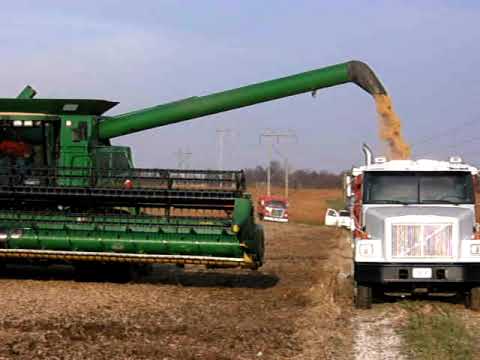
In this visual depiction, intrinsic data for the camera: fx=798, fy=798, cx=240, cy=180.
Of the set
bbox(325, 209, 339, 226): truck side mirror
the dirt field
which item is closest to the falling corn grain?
bbox(325, 209, 339, 226): truck side mirror

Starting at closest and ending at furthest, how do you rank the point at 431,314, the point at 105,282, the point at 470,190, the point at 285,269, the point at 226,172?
1. the point at 431,314
2. the point at 470,190
3. the point at 226,172
4. the point at 105,282
5. the point at 285,269

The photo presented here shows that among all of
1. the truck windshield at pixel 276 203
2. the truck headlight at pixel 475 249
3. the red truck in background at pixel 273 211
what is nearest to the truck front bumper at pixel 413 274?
the truck headlight at pixel 475 249

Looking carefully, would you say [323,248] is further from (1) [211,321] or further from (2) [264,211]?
(2) [264,211]

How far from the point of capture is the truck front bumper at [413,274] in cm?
1116

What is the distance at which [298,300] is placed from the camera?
12.7 meters

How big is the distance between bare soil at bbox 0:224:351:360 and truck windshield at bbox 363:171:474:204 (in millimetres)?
1772

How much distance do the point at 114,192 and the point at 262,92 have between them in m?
3.80

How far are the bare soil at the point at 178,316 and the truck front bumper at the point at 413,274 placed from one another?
69cm

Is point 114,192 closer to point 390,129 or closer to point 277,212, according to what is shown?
point 390,129

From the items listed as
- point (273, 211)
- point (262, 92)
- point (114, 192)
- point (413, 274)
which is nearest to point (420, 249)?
point (413, 274)

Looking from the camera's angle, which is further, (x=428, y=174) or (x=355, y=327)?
(x=428, y=174)

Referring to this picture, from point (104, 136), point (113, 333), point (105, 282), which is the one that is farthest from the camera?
point (104, 136)

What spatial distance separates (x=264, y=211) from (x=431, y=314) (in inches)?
1634

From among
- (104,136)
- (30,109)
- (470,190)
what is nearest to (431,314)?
(470,190)
